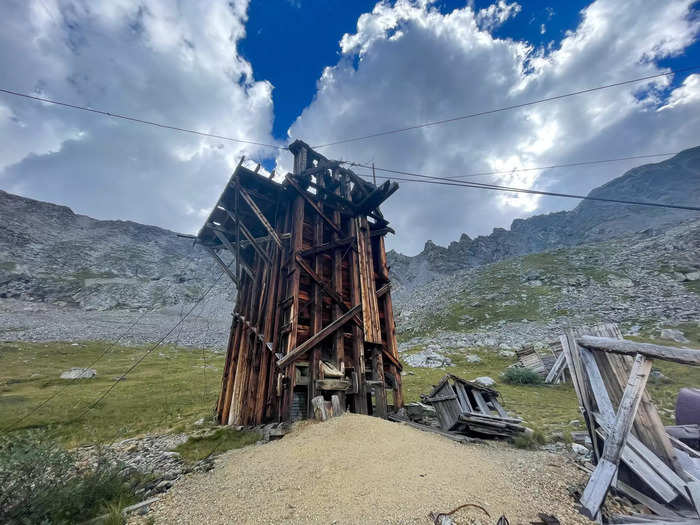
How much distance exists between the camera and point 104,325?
50906 millimetres

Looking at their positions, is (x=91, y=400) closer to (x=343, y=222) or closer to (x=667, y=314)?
(x=343, y=222)

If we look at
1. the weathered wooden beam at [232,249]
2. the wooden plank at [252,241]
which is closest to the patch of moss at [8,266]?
the weathered wooden beam at [232,249]

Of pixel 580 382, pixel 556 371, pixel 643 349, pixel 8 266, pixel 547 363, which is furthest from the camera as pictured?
pixel 8 266

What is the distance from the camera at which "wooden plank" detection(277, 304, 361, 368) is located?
23.2 feet

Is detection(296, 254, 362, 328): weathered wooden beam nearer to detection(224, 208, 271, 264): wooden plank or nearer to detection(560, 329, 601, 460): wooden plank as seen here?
detection(224, 208, 271, 264): wooden plank

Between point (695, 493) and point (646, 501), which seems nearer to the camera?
point (695, 493)

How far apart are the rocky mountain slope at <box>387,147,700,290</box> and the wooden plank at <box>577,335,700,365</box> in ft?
294

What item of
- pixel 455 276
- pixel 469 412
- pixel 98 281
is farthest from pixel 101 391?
pixel 98 281

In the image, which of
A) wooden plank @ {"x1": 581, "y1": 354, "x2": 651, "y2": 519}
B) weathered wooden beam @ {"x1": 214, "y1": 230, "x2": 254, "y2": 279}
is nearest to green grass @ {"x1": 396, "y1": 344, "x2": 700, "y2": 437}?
wooden plank @ {"x1": 581, "y1": 354, "x2": 651, "y2": 519}

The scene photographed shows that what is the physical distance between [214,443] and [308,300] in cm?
446

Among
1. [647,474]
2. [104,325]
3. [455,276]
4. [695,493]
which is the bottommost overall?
[695,493]

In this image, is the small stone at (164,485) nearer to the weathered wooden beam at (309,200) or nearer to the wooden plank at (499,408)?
the weathered wooden beam at (309,200)

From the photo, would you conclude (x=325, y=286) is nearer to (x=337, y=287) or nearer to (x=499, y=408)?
(x=337, y=287)

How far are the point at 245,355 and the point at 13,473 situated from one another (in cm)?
653
